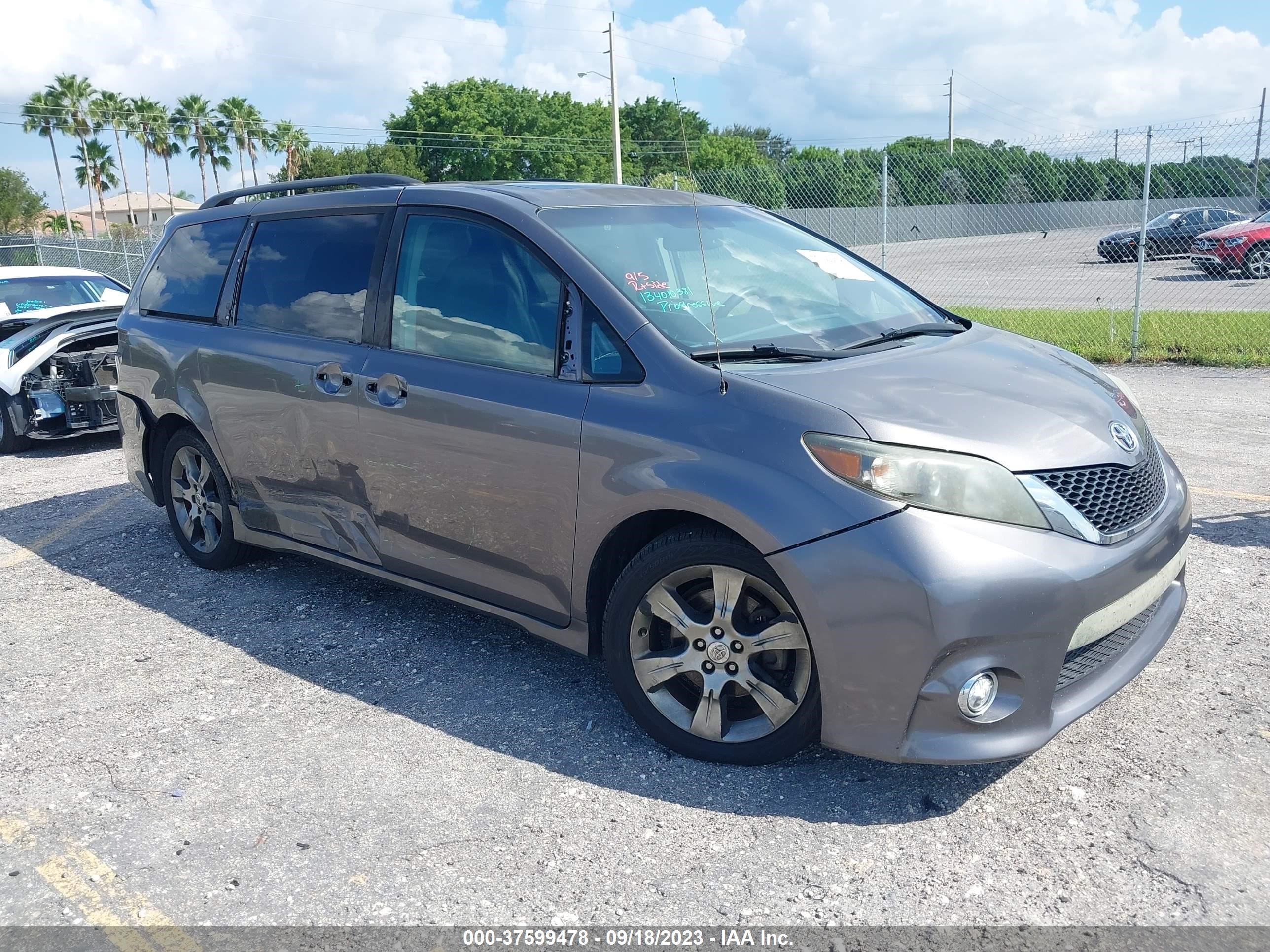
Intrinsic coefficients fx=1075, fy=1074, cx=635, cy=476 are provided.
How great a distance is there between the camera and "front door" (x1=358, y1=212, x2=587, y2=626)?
3.68 m

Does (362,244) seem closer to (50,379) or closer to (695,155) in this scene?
(50,379)

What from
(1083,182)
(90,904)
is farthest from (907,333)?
(1083,182)

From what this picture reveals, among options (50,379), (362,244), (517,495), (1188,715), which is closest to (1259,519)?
(1188,715)

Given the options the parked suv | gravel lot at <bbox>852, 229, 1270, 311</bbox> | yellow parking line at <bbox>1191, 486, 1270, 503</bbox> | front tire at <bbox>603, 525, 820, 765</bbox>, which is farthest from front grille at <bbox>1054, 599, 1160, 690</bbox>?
gravel lot at <bbox>852, 229, 1270, 311</bbox>

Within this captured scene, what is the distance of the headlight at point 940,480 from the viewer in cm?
297

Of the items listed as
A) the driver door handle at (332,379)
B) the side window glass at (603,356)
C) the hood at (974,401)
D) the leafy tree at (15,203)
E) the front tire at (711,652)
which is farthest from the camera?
the leafy tree at (15,203)

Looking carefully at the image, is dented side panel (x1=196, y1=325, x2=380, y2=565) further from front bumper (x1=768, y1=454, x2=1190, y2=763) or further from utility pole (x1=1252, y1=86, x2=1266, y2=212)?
utility pole (x1=1252, y1=86, x2=1266, y2=212)

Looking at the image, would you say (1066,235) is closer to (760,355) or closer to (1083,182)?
(1083,182)

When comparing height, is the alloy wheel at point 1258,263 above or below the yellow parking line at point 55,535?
above

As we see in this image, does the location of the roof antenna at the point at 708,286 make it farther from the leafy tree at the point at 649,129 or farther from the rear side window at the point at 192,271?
the leafy tree at the point at 649,129

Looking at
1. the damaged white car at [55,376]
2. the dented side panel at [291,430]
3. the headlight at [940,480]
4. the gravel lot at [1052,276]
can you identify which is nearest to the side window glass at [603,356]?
the headlight at [940,480]

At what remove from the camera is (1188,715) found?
3.60m

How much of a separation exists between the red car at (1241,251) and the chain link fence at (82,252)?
71.6 feet

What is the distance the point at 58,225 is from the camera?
7881 centimetres
